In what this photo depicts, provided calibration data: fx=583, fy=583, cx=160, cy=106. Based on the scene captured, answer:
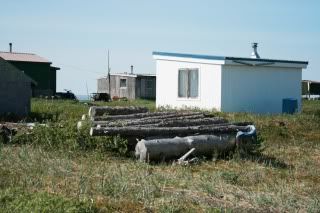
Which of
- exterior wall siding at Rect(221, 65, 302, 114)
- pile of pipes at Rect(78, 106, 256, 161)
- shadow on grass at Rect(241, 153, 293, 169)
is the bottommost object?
shadow on grass at Rect(241, 153, 293, 169)

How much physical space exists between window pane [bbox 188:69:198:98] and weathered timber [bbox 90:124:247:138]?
10.7 m

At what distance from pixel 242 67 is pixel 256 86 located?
110cm

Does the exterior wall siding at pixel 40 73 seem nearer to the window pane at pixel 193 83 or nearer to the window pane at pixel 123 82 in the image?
the window pane at pixel 123 82

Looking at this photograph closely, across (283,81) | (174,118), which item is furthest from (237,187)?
(283,81)

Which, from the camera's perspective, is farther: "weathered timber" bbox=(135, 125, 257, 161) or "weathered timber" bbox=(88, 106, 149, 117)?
"weathered timber" bbox=(88, 106, 149, 117)

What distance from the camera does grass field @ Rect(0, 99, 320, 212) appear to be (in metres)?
7.09

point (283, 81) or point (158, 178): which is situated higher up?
point (283, 81)

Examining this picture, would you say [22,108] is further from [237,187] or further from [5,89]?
[237,187]

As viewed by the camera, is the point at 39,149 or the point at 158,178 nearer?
the point at 158,178

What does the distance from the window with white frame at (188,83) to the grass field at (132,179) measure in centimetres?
954

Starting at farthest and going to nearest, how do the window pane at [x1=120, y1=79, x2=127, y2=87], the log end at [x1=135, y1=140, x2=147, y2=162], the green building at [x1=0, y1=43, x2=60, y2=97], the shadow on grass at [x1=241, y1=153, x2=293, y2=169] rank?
the window pane at [x1=120, y1=79, x2=127, y2=87] < the green building at [x1=0, y1=43, x2=60, y2=97] < the shadow on grass at [x1=241, y1=153, x2=293, y2=169] < the log end at [x1=135, y1=140, x2=147, y2=162]

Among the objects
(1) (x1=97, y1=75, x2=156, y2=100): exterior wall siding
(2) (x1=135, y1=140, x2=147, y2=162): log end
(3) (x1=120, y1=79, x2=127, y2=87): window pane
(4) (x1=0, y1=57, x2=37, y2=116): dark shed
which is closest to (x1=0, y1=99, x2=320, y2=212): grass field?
(2) (x1=135, y1=140, x2=147, y2=162): log end

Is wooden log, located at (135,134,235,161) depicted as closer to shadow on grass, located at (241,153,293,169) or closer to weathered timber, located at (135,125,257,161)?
weathered timber, located at (135,125,257,161)

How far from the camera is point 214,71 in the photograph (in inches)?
917
